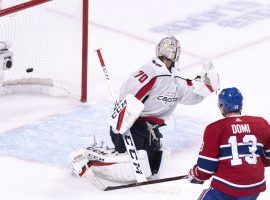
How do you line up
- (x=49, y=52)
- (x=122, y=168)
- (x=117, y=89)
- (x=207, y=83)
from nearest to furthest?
(x=122, y=168) → (x=207, y=83) → (x=117, y=89) → (x=49, y=52)

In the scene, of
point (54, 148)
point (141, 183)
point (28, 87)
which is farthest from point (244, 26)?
point (141, 183)

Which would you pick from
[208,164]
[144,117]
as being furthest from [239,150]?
[144,117]

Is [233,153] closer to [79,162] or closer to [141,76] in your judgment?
[141,76]

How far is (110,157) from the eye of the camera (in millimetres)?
4070

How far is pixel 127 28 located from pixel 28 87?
1.73 m

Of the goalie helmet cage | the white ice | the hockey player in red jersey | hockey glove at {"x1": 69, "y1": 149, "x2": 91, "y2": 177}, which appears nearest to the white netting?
the goalie helmet cage

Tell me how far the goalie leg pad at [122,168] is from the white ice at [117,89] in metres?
0.09

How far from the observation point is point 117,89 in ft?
18.4

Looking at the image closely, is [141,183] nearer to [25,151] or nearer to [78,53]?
[25,151]

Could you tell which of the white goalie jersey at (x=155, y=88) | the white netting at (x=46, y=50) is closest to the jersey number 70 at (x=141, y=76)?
the white goalie jersey at (x=155, y=88)

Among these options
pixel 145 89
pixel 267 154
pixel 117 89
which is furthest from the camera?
pixel 117 89

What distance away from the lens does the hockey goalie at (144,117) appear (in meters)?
3.93

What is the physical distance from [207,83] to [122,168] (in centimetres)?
63

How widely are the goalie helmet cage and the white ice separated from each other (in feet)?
0.32
